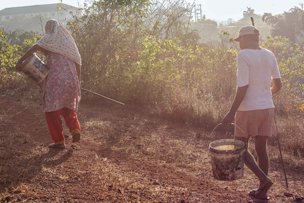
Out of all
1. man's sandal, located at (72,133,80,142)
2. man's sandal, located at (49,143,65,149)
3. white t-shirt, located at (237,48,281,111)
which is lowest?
man's sandal, located at (49,143,65,149)

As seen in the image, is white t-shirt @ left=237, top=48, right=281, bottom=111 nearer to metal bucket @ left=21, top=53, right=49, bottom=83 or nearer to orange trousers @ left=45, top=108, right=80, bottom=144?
orange trousers @ left=45, top=108, right=80, bottom=144

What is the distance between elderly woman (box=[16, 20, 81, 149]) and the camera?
5.27 metres

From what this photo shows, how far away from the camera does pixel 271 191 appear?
14.9 ft

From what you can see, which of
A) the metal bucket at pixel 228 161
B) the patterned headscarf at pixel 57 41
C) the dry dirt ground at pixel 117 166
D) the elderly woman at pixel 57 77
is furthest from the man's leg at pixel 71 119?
the metal bucket at pixel 228 161

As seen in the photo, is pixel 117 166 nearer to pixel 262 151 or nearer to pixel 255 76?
pixel 262 151

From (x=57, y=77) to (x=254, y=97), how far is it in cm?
264

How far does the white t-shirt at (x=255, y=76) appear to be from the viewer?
12.6 feet

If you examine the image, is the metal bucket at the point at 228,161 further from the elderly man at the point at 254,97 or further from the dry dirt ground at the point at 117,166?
the dry dirt ground at the point at 117,166

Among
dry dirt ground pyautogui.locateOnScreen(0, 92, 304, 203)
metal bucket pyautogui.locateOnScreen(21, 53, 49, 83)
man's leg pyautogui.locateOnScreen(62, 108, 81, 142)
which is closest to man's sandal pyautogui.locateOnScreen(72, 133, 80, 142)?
man's leg pyautogui.locateOnScreen(62, 108, 81, 142)

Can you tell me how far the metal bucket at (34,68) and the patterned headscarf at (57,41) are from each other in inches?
8.6

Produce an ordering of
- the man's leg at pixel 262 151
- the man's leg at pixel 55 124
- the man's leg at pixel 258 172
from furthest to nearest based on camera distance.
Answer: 1. the man's leg at pixel 55 124
2. the man's leg at pixel 262 151
3. the man's leg at pixel 258 172

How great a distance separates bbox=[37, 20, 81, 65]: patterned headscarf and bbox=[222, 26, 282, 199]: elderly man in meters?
2.40

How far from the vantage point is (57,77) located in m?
5.31

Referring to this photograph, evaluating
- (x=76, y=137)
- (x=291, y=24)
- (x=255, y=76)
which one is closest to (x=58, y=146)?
(x=76, y=137)
